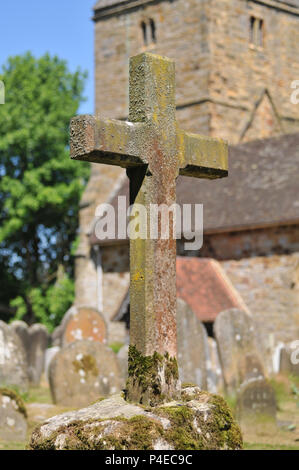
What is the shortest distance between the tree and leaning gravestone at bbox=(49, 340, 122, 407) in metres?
14.8

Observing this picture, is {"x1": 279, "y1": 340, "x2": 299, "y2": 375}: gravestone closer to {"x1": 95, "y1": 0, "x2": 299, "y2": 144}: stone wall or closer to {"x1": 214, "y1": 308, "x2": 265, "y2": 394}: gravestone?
{"x1": 214, "y1": 308, "x2": 265, "y2": 394}: gravestone

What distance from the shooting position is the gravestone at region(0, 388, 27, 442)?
8.16 m

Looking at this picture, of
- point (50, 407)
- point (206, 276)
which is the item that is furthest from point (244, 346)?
point (206, 276)

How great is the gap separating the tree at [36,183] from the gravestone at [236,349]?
581 inches

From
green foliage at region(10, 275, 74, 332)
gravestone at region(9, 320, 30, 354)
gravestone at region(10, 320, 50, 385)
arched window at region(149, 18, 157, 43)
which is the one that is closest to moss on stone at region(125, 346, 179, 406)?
Answer: gravestone at region(10, 320, 50, 385)

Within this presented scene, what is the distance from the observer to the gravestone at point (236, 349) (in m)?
10.1

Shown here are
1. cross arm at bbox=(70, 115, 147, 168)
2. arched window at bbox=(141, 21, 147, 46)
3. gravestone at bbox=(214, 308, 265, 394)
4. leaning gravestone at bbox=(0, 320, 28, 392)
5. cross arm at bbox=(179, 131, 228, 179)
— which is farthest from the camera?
arched window at bbox=(141, 21, 147, 46)

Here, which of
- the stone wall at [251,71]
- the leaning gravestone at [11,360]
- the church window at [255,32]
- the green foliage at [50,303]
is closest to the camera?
the leaning gravestone at [11,360]

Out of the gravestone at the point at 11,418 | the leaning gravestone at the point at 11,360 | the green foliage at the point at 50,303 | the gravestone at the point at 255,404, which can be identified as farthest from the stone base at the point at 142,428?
the green foliage at the point at 50,303

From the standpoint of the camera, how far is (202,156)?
4.82m

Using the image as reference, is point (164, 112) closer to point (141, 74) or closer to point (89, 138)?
point (141, 74)

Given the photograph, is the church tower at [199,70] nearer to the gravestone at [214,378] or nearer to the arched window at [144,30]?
the arched window at [144,30]

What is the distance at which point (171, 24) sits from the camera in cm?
2319
